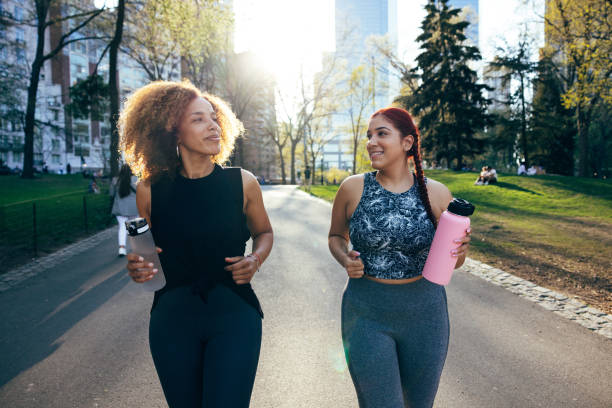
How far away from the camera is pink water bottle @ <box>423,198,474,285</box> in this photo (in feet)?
6.04

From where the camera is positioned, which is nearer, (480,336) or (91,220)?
(480,336)

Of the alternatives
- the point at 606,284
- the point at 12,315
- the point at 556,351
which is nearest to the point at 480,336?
the point at 556,351

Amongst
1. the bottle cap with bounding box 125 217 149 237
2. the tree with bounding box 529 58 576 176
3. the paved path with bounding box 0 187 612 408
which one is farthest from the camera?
the tree with bounding box 529 58 576 176

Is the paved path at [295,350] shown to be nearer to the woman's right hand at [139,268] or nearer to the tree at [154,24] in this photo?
the woman's right hand at [139,268]

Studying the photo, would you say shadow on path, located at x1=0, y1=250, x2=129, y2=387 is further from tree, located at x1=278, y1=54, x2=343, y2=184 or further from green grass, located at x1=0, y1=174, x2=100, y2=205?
tree, located at x1=278, y1=54, x2=343, y2=184

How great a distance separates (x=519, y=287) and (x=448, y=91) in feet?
91.4

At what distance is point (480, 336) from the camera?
4234 mm

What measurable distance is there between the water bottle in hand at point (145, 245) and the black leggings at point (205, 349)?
0.17 metres

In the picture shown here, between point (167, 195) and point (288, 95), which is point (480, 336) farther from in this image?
point (288, 95)

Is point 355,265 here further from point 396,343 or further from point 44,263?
point 44,263

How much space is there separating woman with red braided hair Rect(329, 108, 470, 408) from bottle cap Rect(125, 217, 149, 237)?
1034 millimetres

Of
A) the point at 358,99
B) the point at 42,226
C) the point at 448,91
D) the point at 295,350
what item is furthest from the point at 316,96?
the point at 295,350

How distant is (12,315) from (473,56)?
34212mm

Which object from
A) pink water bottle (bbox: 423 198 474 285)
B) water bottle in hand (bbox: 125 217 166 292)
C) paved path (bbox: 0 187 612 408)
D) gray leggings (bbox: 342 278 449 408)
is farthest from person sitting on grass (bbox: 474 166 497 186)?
A: water bottle in hand (bbox: 125 217 166 292)
